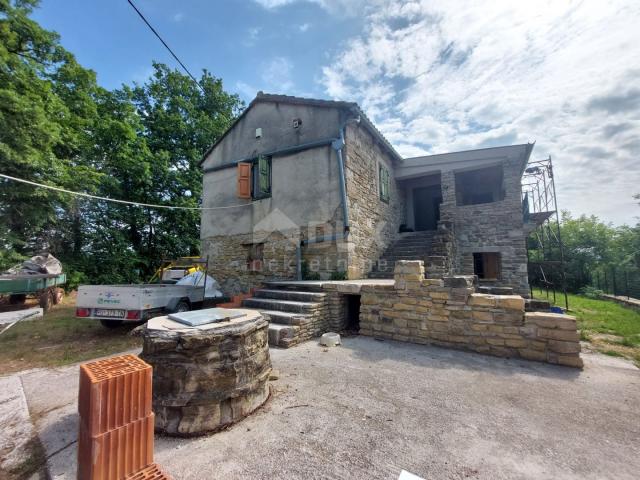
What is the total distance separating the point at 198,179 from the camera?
15.4m

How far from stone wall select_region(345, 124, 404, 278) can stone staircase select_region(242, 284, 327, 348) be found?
1.98 metres

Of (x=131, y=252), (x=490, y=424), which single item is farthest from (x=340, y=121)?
(x=131, y=252)

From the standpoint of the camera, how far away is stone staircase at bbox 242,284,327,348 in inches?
179

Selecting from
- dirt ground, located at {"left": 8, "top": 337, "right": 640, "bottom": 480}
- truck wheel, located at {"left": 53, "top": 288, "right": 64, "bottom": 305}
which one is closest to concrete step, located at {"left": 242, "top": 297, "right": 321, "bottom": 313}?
dirt ground, located at {"left": 8, "top": 337, "right": 640, "bottom": 480}

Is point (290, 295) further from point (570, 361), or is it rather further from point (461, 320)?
point (570, 361)

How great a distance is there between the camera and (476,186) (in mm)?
11805

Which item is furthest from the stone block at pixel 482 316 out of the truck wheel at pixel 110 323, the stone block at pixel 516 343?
the truck wheel at pixel 110 323

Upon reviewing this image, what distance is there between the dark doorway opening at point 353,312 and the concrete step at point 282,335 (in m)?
1.69

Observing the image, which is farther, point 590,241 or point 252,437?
point 590,241

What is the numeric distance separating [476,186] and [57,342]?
14.9 meters

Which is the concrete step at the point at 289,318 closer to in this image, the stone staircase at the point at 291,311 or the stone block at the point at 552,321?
the stone staircase at the point at 291,311

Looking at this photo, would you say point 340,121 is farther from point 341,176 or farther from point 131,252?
point 131,252

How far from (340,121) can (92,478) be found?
790 centimetres

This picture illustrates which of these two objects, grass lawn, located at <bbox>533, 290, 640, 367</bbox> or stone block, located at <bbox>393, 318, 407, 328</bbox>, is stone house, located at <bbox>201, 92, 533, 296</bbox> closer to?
grass lawn, located at <bbox>533, 290, 640, 367</bbox>
